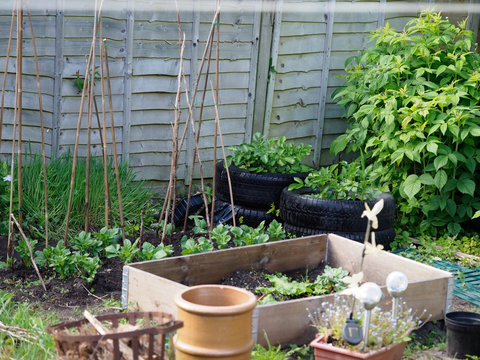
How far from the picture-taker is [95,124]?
5.95 metres

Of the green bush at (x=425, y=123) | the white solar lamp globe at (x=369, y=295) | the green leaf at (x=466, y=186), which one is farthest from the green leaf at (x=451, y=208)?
the white solar lamp globe at (x=369, y=295)

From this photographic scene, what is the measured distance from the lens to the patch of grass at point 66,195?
17.8ft

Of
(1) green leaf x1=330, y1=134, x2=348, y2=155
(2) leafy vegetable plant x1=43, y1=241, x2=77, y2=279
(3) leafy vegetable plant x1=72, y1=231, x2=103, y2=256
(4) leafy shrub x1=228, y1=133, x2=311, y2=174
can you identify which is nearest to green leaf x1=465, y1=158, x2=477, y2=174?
(1) green leaf x1=330, y1=134, x2=348, y2=155

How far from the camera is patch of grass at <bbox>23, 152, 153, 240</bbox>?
213 inches

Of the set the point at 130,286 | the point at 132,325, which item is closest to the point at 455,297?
the point at 130,286

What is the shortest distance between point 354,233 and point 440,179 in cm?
96

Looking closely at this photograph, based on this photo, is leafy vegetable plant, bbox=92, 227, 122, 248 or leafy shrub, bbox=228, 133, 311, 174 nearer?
leafy vegetable plant, bbox=92, 227, 122, 248

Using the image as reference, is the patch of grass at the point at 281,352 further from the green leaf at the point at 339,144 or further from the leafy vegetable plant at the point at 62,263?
the green leaf at the point at 339,144

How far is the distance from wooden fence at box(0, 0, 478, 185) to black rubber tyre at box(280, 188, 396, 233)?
1.15 meters

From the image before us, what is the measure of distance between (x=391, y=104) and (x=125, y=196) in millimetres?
2262

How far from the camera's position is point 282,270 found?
15.3 feet

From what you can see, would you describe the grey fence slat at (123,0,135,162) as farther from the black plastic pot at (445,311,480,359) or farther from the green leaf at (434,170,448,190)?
the black plastic pot at (445,311,480,359)

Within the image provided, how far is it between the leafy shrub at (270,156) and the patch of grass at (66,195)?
91 centimetres

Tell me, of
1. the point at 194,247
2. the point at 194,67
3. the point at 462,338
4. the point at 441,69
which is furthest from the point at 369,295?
the point at 194,67
